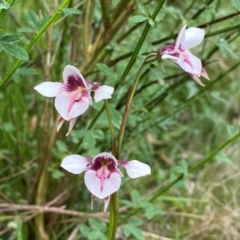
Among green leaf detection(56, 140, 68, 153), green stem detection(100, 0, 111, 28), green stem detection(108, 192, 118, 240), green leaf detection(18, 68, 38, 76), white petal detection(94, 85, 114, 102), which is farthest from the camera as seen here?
green leaf detection(56, 140, 68, 153)

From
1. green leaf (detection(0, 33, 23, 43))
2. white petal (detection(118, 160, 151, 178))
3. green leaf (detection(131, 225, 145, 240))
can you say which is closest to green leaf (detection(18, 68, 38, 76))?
green leaf (detection(0, 33, 23, 43))

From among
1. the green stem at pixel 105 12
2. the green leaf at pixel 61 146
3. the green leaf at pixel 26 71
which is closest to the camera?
the green leaf at pixel 26 71

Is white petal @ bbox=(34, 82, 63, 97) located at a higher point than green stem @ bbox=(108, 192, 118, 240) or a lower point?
higher

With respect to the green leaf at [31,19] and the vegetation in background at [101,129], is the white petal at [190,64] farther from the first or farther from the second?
the green leaf at [31,19]

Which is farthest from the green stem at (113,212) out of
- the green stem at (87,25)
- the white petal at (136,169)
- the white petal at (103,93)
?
the green stem at (87,25)

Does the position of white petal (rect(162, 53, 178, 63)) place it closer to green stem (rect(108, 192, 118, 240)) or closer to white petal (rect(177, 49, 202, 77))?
white petal (rect(177, 49, 202, 77))

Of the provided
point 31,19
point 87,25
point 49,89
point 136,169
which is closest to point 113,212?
point 136,169

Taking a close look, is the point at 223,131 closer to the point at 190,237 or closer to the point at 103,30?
the point at 190,237
